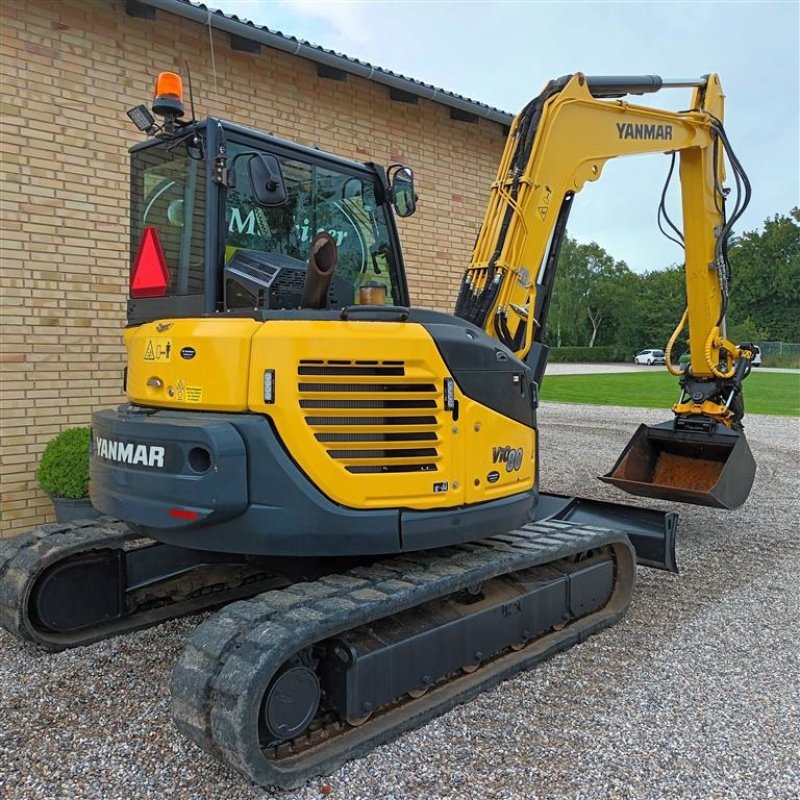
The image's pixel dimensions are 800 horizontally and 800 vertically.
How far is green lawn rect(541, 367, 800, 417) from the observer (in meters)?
20.6

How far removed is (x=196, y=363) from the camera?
339 centimetres

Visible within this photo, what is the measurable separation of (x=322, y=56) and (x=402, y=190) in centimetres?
345

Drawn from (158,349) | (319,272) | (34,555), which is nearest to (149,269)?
(158,349)

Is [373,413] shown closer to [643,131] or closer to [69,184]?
[643,131]

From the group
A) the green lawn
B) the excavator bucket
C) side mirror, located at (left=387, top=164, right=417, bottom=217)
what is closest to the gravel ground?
the excavator bucket

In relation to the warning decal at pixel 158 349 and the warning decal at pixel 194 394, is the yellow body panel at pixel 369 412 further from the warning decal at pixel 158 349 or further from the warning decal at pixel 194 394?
the warning decal at pixel 158 349

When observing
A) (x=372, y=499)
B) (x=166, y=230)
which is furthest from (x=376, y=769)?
(x=166, y=230)

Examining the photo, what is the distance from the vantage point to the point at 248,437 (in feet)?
10.7

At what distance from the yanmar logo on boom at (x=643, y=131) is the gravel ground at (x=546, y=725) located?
3.23 m

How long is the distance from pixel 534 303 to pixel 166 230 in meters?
2.35

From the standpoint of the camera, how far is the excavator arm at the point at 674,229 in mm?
4922

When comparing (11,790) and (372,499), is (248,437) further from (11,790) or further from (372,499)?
(11,790)

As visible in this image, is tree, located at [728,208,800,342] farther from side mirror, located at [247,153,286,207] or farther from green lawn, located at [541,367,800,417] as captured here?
side mirror, located at [247,153,286,207]

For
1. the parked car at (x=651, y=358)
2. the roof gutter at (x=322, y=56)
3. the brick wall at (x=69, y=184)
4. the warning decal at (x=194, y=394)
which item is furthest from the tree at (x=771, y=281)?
the warning decal at (x=194, y=394)
